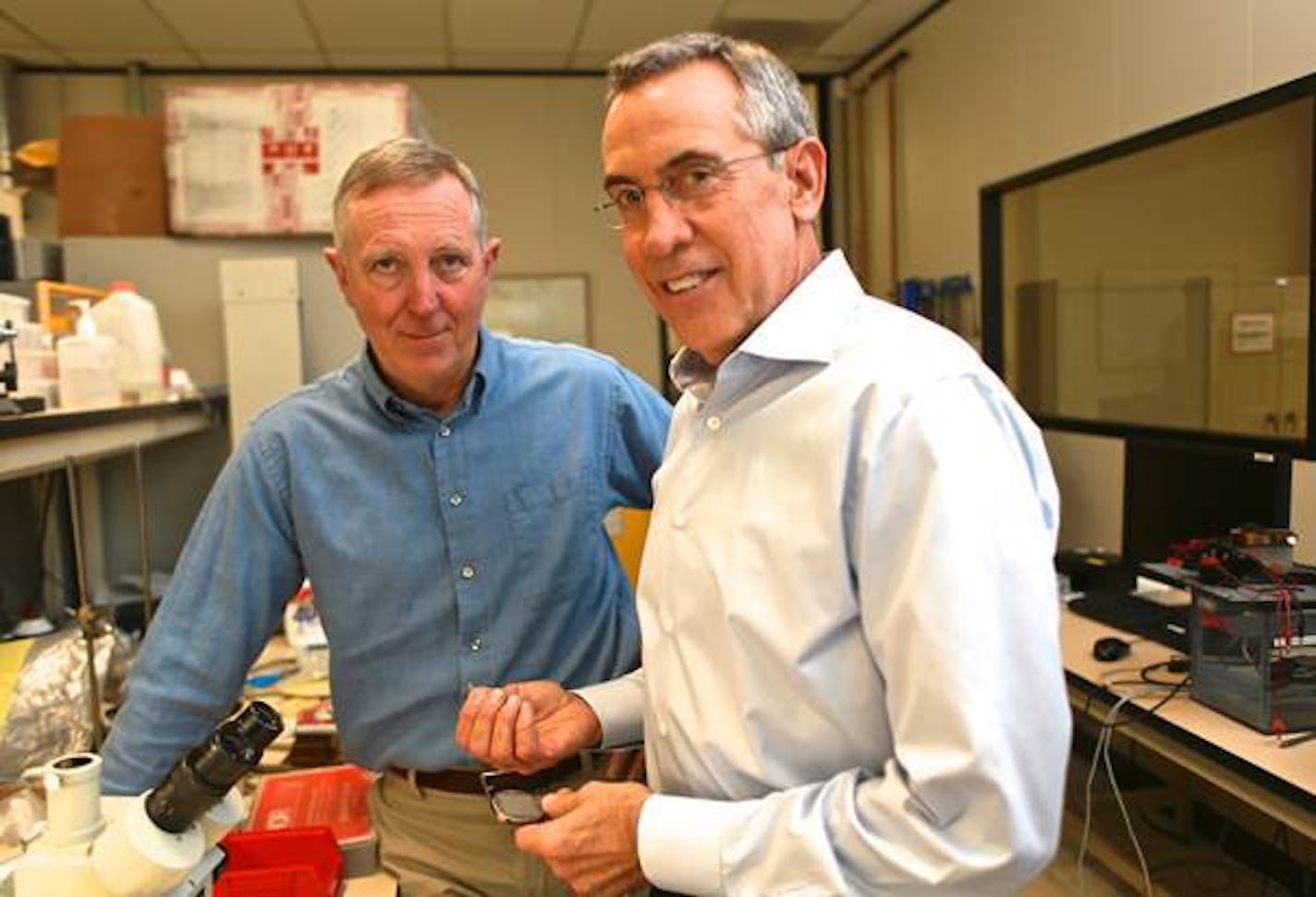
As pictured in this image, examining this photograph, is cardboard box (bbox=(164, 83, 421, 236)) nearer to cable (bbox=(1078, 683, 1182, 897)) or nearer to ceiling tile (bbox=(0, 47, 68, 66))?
cable (bbox=(1078, 683, 1182, 897))

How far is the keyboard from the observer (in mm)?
2367

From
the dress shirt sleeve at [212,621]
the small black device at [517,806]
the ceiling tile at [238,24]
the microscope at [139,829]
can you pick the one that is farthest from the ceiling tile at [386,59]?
the microscope at [139,829]

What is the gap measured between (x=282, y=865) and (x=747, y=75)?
1157 millimetres

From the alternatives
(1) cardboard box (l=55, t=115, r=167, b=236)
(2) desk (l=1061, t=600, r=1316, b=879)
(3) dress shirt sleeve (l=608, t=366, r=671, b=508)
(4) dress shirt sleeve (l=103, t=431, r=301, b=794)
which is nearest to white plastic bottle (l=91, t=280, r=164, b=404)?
(1) cardboard box (l=55, t=115, r=167, b=236)

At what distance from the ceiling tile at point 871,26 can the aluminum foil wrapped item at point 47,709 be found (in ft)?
12.8

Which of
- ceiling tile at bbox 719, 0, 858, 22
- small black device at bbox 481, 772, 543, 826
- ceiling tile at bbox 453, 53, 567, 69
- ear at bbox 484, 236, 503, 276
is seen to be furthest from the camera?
ceiling tile at bbox 453, 53, 567, 69

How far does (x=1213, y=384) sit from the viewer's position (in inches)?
119

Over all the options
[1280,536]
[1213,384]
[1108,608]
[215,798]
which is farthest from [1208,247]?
[215,798]

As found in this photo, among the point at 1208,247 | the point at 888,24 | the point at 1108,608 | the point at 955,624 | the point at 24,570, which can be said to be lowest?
the point at 1108,608

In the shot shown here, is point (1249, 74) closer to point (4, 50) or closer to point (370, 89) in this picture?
point (370, 89)

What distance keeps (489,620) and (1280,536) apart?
1.55 m

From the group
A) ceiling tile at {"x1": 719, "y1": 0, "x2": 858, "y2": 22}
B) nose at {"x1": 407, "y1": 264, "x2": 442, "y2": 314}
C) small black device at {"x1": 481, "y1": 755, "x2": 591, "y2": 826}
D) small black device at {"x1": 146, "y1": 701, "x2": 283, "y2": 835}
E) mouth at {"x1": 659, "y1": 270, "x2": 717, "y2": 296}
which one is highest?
ceiling tile at {"x1": 719, "y1": 0, "x2": 858, "y2": 22}

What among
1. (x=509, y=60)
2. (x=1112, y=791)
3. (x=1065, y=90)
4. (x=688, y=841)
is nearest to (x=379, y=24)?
(x=509, y=60)

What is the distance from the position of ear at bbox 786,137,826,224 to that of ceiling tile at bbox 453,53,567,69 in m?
4.35
